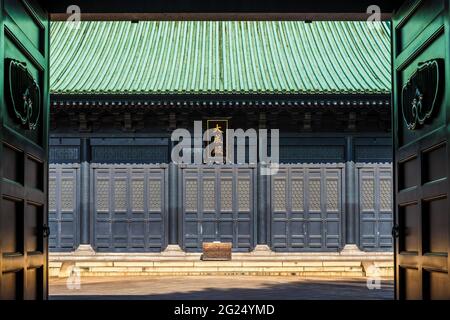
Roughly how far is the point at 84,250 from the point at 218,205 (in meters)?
3.60

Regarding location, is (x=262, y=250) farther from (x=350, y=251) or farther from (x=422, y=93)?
(x=422, y=93)

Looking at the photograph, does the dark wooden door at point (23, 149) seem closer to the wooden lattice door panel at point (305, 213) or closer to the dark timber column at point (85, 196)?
the dark timber column at point (85, 196)

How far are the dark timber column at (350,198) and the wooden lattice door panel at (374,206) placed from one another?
168mm

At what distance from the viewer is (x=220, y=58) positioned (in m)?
23.8

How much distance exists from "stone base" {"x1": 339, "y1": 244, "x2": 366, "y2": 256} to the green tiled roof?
3.97m

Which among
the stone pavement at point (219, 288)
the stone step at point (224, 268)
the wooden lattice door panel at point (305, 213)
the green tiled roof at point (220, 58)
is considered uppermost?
the green tiled roof at point (220, 58)

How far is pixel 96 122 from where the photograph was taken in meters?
22.1

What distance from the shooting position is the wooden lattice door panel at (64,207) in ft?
71.9

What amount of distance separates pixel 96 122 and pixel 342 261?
23.7ft

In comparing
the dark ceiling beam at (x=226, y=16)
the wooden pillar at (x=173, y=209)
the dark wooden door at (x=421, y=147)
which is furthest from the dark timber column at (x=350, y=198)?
the dark wooden door at (x=421, y=147)

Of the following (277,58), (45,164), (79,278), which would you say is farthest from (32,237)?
(277,58)

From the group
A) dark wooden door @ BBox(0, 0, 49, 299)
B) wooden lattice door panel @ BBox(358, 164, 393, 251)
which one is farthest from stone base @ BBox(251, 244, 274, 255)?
dark wooden door @ BBox(0, 0, 49, 299)

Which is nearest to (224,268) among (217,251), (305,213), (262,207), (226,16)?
→ (217,251)

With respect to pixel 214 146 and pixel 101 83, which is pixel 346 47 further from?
pixel 101 83
